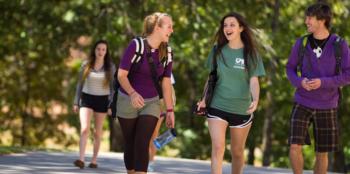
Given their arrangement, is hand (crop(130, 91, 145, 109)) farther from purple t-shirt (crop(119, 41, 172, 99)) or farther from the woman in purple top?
purple t-shirt (crop(119, 41, 172, 99))

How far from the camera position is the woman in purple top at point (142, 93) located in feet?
25.3

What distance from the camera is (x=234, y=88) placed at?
332 inches

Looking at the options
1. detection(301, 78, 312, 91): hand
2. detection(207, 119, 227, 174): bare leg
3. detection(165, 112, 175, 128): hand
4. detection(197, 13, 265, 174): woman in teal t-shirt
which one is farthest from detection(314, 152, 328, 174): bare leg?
detection(165, 112, 175, 128): hand

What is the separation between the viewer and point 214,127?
27.4ft

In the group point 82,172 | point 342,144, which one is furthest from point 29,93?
point 82,172

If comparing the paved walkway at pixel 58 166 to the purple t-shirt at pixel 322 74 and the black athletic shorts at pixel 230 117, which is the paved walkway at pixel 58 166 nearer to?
the black athletic shorts at pixel 230 117

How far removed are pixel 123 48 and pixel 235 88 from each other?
13.8m

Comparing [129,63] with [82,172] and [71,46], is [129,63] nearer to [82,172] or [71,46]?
[82,172]

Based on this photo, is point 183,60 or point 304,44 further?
point 183,60

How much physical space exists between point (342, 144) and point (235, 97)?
21.5 meters

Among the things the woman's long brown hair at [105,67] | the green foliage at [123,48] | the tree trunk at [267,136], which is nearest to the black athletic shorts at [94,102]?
the woman's long brown hair at [105,67]

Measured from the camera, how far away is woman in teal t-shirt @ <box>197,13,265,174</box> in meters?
8.39

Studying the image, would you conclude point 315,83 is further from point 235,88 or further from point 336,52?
point 235,88

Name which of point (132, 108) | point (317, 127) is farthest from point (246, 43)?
point (132, 108)
